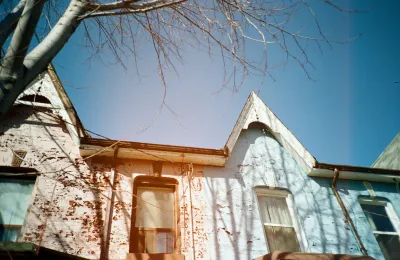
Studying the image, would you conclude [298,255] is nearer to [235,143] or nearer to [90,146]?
[235,143]

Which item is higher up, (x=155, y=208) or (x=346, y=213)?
(x=155, y=208)

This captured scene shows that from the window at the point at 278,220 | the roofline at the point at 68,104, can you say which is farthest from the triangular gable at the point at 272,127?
the roofline at the point at 68,104

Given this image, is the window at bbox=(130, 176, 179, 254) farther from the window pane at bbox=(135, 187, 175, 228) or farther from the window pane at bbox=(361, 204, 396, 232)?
the window pane at bbox=(361, 204, 396, 232)

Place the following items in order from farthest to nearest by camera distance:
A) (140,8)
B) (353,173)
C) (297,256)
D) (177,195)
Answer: (353,173) < (177,195) < (297,256) < (140,8)

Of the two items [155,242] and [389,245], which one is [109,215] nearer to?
[155,242]

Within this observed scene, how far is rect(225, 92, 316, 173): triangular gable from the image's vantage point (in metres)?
8.20

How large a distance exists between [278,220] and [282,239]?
50 centimetres

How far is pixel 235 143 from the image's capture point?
8.27m

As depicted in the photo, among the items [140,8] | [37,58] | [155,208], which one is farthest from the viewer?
[155,208]

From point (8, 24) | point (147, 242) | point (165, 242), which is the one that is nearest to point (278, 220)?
point (165, 242)

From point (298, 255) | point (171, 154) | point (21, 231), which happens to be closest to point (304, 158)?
point (298, 255)

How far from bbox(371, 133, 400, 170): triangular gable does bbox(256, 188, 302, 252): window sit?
24.0 ft

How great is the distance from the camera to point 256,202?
284 inches

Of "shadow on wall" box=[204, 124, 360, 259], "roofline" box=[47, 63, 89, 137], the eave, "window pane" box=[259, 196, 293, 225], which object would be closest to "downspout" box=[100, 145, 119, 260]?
the eave
